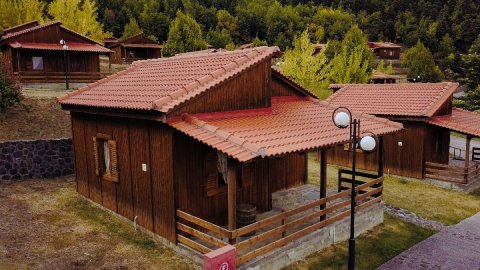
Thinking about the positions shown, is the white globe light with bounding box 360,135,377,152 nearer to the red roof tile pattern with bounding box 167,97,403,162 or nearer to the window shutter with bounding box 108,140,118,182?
the red roof tile pattern with bounding box 167,97,403,162

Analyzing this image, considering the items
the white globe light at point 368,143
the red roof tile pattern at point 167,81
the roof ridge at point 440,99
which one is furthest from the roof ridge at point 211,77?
the roof ridge at point 440,99

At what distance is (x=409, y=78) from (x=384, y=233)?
55.0 meters

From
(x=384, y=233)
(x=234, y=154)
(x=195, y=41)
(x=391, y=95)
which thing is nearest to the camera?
(x=234, y=154)

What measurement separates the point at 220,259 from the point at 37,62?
1114 inches

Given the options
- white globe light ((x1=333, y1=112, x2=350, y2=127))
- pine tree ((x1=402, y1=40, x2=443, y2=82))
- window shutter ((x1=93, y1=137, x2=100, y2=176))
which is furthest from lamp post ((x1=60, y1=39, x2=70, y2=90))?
pine tree ((x1=402, y1=40, x2=443, y2=82))

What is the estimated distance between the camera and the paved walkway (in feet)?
35.9

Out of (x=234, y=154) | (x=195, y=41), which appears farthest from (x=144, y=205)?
(x=195, y=41)

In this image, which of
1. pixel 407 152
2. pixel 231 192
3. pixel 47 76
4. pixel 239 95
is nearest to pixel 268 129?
pixel 239 95

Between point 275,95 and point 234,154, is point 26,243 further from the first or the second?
point 275,95

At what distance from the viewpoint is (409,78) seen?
62281 mm

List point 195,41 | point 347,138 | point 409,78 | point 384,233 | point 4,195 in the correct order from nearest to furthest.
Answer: point 347,138, point 384,233, point 4,195, point 195,41, point 409,78

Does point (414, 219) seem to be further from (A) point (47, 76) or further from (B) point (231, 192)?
(A) point (47, 76)

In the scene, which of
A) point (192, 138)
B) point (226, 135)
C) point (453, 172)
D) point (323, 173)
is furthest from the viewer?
point (453, 172)

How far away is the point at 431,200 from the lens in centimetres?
1695
